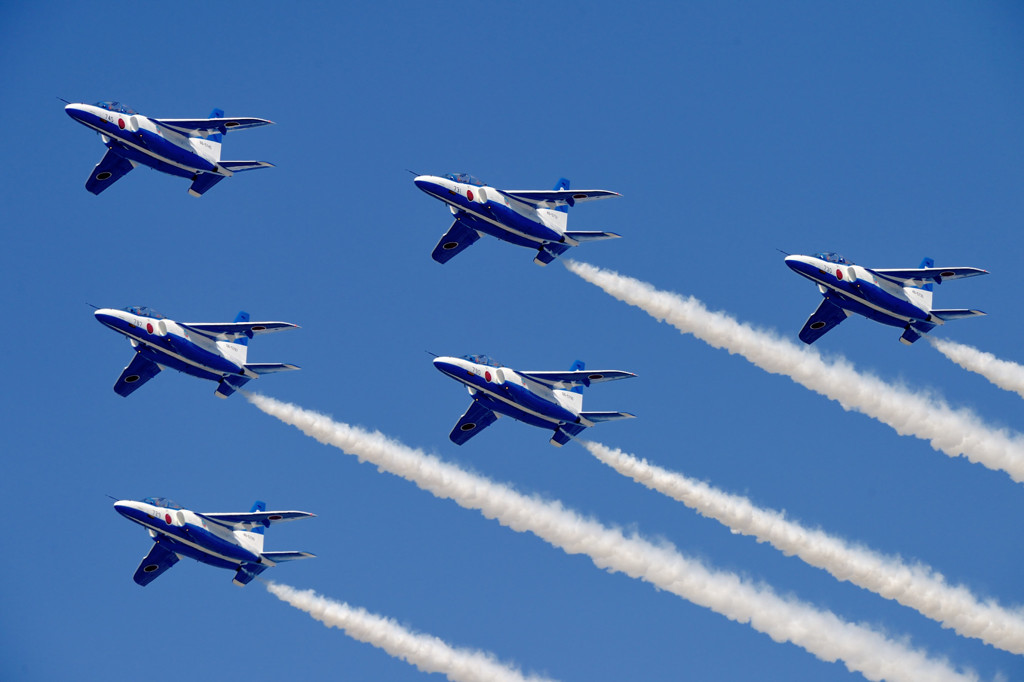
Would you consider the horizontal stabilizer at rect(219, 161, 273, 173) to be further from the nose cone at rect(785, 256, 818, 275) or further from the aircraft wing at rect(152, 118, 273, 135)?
the nose cone at rect(785, 256, 818, 275)

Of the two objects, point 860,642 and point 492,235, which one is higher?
point 492,235

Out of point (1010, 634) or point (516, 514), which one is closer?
point (1010, 634)

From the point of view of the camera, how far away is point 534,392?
66.9 meters

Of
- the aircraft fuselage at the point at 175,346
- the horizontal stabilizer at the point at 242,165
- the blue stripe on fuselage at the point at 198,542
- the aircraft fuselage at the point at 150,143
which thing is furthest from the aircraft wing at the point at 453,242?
the blue stripe on fuselage at the point at 198,542

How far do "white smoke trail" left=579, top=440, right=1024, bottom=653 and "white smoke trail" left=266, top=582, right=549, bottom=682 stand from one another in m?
12.7

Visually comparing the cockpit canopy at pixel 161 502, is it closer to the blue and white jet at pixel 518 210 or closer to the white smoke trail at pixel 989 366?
the blue and white jet at pixel 518 210

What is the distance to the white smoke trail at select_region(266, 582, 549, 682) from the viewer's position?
6819 centimetres

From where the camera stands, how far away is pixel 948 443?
70562mm

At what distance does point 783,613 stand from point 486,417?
18.8 meters

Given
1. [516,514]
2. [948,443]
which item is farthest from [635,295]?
[948,443]

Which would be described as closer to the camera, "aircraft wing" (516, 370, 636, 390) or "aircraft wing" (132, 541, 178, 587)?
"aircraft wing" (516, 370, 636, 390)

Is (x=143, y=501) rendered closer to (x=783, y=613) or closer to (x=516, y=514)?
(x=516, y=514)

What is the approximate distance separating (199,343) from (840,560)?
116ft

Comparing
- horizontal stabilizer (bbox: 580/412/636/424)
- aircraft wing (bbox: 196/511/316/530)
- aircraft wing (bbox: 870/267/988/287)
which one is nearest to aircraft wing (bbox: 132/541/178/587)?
aircraft wing (bbox: 196/511/316/530)
